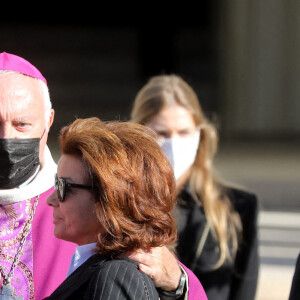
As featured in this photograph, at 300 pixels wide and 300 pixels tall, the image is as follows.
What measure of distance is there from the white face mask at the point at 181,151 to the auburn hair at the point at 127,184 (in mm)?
1298

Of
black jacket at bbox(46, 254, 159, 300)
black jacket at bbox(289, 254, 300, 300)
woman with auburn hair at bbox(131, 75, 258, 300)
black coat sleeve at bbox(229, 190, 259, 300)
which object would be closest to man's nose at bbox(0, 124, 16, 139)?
black jacket at bbox(46, 254, 159, 300)

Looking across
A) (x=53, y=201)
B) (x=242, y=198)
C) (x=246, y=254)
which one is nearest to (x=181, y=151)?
(x=242, y=198)

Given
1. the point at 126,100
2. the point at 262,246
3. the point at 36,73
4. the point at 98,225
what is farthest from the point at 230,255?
the point at 126,100

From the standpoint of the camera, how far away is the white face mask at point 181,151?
3223mm

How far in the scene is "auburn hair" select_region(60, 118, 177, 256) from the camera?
69.9 inches

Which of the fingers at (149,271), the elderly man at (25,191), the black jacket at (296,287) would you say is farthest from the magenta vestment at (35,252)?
the black jacket at (296,287)

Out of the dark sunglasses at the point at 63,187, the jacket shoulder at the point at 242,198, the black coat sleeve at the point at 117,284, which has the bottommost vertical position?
the jacket shoulder at the point at 242,198

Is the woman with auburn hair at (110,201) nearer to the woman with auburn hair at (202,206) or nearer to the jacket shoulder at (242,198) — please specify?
the woman with auburn hair at (202,206)

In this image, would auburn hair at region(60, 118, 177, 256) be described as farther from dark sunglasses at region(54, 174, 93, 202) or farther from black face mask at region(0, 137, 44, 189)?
black face mask at region(0, 137, 44, 189)

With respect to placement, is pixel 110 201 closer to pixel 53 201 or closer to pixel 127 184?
pixel 127 184

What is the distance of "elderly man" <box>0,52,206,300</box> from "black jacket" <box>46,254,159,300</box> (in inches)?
18.5

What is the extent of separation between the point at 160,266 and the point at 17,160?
0.63 metres

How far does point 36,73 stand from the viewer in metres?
2.41

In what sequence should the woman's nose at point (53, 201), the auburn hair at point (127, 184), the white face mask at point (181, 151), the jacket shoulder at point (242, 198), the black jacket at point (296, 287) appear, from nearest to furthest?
the auburn hair at point (127, 184) → the woman's nose at point (53, 201) → the black jacket at point (296, 287) → the white face mask at point (181, 151) → the jacket shoulder at point (242, 198)
